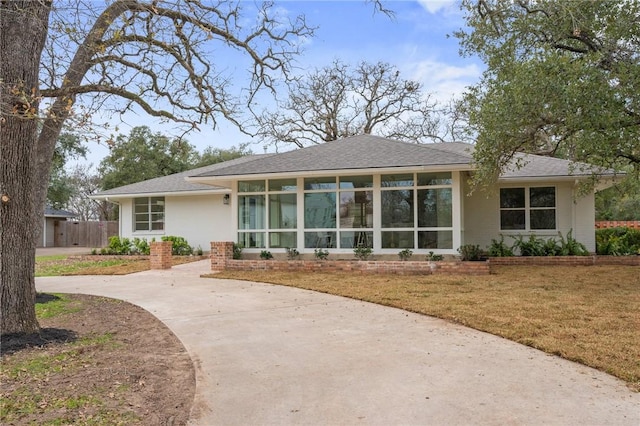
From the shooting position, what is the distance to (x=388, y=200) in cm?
1207

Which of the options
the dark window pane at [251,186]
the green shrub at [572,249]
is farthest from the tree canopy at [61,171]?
the green shrub at [572,249]

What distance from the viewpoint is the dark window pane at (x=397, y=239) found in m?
11.9

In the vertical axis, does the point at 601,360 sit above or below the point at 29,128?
below

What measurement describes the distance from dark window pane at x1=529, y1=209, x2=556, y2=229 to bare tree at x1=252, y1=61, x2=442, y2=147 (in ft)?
50.2

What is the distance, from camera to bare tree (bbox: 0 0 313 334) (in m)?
5.36

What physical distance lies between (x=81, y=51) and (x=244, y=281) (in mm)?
5760

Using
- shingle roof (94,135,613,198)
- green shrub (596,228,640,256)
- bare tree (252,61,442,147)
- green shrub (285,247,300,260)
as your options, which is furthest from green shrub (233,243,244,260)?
bare tree (252,61,442,147)

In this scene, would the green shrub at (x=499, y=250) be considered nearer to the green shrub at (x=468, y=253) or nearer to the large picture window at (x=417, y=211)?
the green shrub at (x=468, y=253)

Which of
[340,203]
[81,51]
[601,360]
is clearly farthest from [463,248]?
[81,51]

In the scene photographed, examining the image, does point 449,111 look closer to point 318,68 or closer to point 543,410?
point 318,68

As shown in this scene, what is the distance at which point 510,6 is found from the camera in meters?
10.4

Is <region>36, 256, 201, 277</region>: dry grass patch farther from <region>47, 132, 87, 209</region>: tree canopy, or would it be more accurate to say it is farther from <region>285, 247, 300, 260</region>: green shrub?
<region>47, 132, 87, 209</region>: tree canopy

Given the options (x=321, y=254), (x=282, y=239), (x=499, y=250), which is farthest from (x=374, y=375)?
(x=499, y=250)

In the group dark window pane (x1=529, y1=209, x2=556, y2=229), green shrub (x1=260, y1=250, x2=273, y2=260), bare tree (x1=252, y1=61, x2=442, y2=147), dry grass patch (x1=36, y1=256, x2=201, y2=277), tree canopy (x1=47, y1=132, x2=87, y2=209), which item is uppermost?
bare tree (x1=252, y1=61, x2=442, y2=147)
